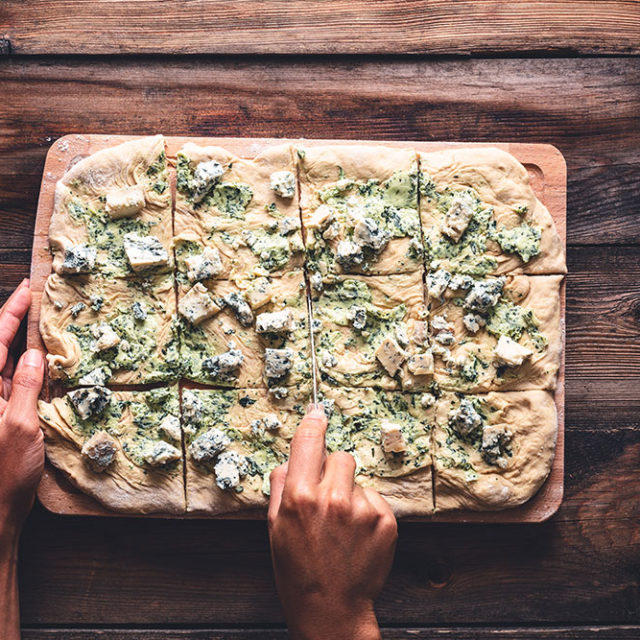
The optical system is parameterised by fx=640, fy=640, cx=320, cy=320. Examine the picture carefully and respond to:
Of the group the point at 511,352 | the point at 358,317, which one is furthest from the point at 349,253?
the point at 511,352

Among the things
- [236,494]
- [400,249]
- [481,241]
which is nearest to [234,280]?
[400,249]

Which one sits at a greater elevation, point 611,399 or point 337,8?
point 337,8

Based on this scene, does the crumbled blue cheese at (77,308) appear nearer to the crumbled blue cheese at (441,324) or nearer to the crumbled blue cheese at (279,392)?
the crumbled blue cheese at (279,392)

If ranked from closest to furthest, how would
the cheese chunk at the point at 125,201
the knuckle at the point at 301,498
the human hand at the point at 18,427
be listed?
the knuckle at the point at 301,498 < the human hand at the point at 18,427 < the cheese chunk at the point at 125,201

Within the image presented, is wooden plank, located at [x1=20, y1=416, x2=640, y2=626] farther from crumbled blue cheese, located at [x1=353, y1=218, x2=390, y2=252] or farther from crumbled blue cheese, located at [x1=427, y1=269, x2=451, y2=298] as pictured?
crumbled blue cheese, located at [x1=353, y1=218, x2=390, y2=252]

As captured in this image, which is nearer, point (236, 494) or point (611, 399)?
point (236, 494)

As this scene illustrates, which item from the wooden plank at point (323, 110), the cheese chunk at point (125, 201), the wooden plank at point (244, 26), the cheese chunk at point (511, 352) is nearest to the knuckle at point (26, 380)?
the wooden plank at point (323, 110)

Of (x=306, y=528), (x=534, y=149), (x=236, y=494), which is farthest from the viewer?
(x=534, y=149)

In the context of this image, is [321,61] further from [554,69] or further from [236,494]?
[236,494]
